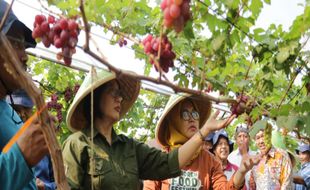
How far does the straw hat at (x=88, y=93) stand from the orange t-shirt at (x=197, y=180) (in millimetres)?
654

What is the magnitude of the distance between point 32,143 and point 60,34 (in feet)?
1.36

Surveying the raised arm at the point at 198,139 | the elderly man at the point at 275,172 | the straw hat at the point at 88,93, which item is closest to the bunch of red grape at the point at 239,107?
the raised arm at the point at 198,139

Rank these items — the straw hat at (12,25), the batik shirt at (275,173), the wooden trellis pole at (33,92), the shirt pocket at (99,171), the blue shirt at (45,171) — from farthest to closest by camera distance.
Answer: the batik shirt at (275,173), the blue shirt at (45,171), the shirt pocket at (99,171), the straw hat at (12,25), the wooden trellis pole at (33,92)

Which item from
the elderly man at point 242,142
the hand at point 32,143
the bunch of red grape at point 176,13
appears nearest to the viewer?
the bunch of red grape at point 176,13

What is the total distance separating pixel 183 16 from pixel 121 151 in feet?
5.37

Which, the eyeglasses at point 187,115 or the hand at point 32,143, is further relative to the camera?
the eyeglasses at point 187,115

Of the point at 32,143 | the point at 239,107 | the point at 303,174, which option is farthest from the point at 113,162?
the point at 303,174

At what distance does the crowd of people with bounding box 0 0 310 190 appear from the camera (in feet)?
5.92

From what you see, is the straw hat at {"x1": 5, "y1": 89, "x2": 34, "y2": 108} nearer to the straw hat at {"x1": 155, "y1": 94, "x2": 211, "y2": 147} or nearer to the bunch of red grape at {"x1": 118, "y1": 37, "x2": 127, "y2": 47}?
the bunch of red grape at {"x1": 118, "y1": 37, "x2": 127, "y2": 47}

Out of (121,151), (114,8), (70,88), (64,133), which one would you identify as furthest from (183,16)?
(64,133)

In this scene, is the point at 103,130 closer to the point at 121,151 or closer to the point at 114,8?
the point at 121,151

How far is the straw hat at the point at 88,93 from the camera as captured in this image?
10.2 feet

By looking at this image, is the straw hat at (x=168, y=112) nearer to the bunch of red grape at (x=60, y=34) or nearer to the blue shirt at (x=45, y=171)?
the blue shirt at (x=45, y=171)

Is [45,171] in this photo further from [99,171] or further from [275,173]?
[275,173]
